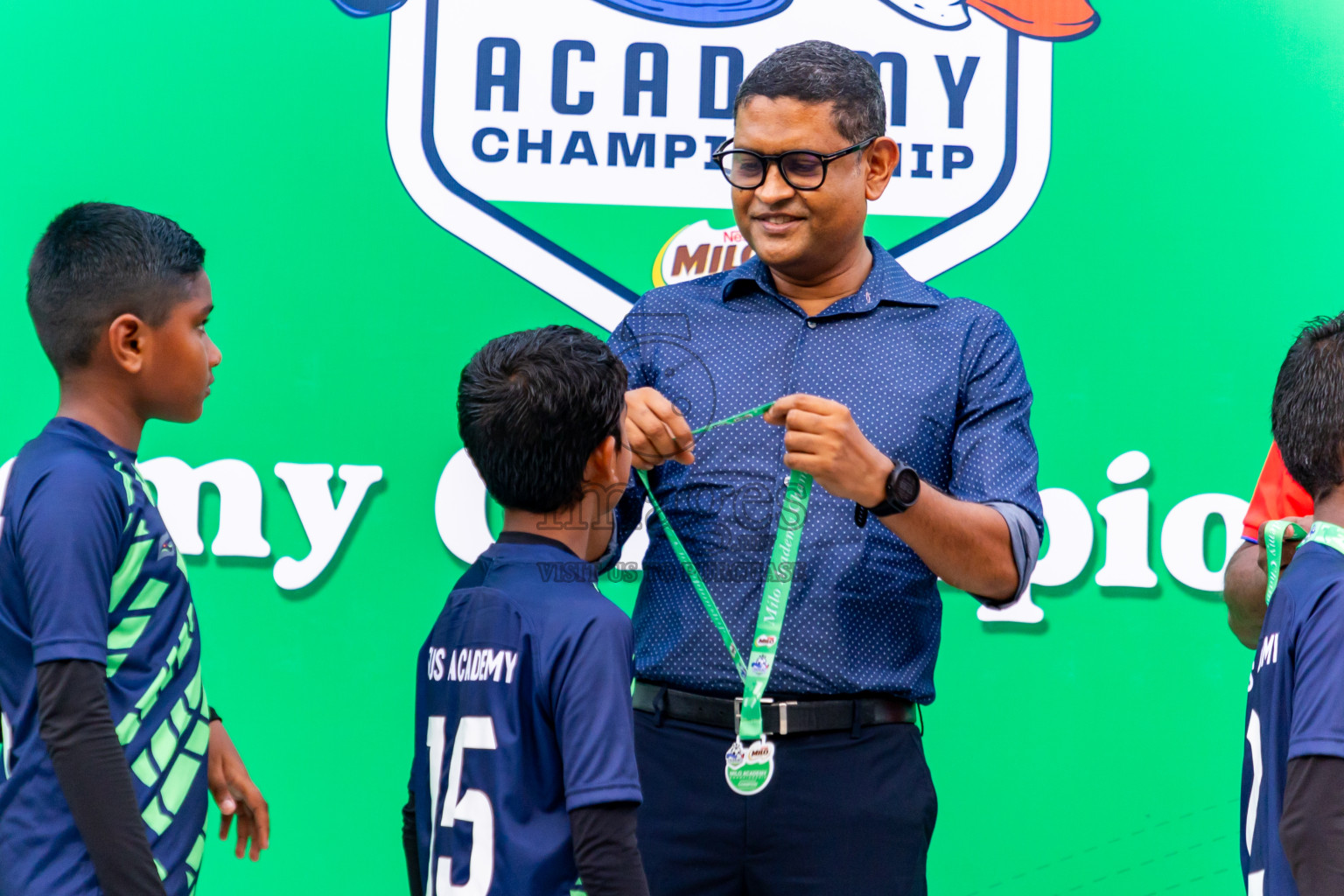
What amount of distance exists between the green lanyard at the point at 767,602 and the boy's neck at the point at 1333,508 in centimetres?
63

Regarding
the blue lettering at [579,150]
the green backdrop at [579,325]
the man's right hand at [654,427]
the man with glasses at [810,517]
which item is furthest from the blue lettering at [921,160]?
the man's right hand at [654,427]

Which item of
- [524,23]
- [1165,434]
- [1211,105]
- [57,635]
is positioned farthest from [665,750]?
[1211,105]

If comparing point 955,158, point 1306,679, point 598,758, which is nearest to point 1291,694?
point 1306,679

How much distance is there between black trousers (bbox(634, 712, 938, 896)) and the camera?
5.46 feet

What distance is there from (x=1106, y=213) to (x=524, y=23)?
4.21 feet

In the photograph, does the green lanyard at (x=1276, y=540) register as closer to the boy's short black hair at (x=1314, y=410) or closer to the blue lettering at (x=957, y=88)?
the boy's short black hair at (x=1314, y=410)

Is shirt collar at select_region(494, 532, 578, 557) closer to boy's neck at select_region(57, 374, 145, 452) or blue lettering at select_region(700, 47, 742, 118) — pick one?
boy's neck at select_region(57, 374, 145, 452)

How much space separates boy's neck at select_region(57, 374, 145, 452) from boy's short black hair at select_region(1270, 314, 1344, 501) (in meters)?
1.44

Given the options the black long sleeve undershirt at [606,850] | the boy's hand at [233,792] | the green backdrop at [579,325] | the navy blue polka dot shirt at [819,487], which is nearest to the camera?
the black long sleeve undershirt at [606,850]

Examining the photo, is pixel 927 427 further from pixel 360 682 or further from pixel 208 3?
pixel 208 3

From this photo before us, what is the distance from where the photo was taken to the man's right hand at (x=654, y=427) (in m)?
1.60

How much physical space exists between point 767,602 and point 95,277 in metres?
0.94

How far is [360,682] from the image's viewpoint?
2.61 m

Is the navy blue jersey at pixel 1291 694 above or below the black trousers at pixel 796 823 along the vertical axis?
above
